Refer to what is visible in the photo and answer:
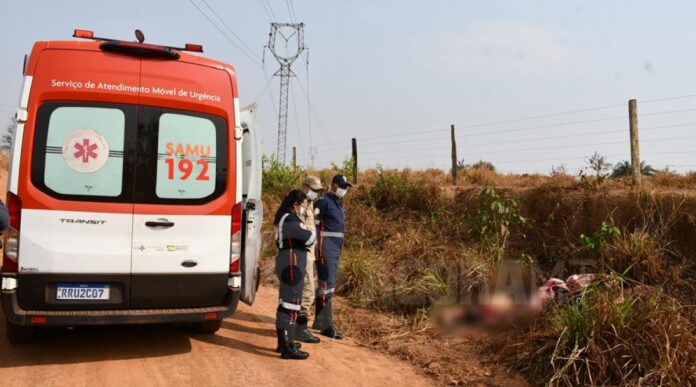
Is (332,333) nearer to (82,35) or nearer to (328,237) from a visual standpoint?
(328,237)

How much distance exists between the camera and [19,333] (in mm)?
5027

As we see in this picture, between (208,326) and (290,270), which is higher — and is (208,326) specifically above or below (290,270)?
below

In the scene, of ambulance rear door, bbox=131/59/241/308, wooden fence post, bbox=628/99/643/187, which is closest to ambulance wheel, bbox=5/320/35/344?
ambulance rear door, bbox=131/59/241/308

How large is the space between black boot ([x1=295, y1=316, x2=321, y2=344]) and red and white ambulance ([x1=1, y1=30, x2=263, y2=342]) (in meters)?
1.12

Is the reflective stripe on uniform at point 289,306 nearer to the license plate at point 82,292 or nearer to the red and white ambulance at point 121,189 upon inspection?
the red and white ambulance at point 121,189

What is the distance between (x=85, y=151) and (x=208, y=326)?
2.21 m

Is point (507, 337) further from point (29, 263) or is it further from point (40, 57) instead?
point (40, 57)

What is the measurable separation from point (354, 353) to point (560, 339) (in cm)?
205

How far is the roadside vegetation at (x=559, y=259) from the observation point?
4488mm

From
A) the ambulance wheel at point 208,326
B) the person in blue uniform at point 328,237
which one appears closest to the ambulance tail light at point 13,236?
the ambulance wheel at point 208,326

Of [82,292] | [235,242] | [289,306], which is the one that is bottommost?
[289,306]

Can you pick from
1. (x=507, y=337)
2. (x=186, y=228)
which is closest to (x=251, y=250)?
(x=186, y=228)

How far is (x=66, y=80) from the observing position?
455cm

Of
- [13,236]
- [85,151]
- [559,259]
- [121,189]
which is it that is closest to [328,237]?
[121,189]
